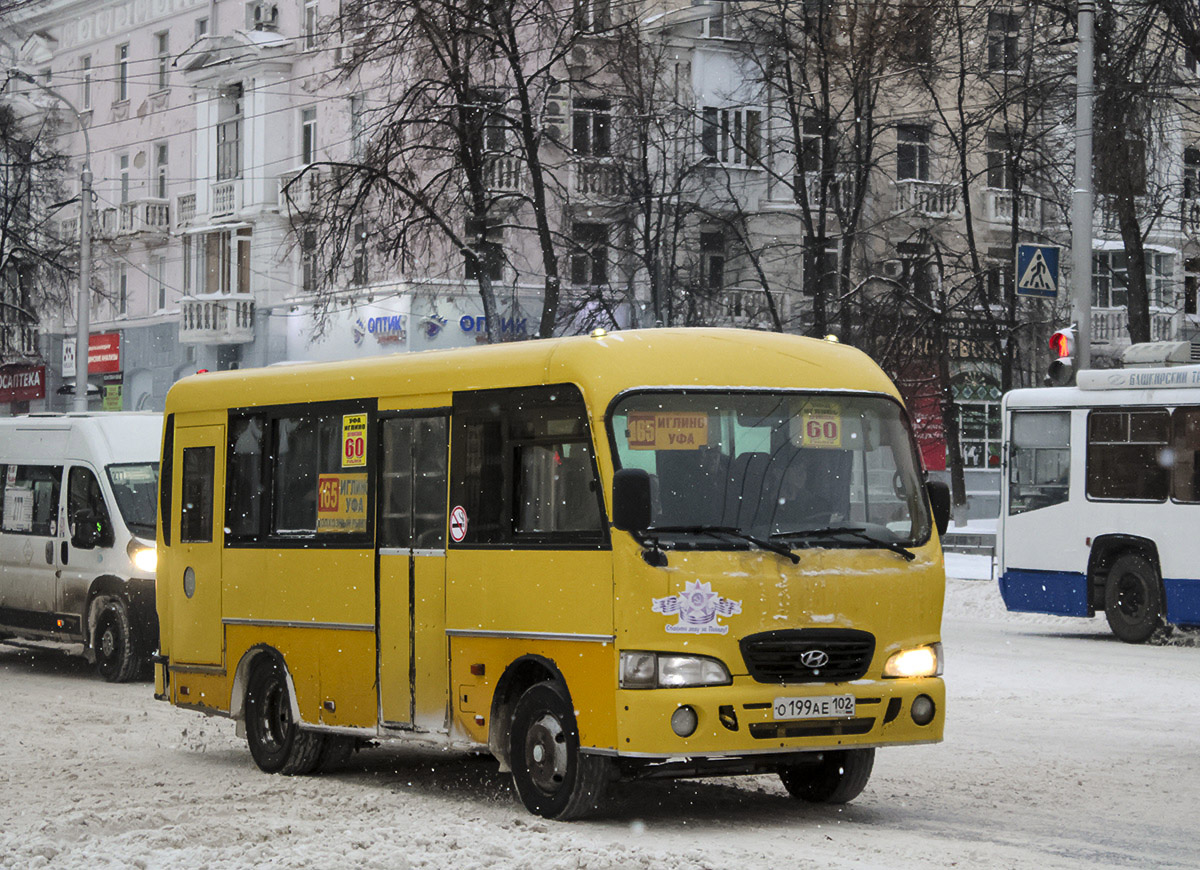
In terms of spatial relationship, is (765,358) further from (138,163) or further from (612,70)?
(138,163)

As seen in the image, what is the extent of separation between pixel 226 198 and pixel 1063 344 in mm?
32569

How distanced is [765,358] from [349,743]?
3.64 m

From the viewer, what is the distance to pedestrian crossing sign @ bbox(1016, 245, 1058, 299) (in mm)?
24906

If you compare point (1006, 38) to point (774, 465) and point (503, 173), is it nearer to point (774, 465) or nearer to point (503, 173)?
point (503, 173)

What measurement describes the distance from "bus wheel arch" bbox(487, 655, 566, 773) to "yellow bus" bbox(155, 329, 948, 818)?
0.04ft

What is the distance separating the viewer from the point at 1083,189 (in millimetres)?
25078

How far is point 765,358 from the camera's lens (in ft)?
33.4

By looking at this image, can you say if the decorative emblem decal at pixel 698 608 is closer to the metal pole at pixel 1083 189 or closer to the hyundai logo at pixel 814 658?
the hyundai logo at pixel 814 658

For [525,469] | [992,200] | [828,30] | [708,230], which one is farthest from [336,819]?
[992,200]

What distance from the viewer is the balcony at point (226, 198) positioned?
5175 centimetres

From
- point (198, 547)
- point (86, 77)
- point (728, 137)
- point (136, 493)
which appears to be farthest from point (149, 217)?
point (198, 547)

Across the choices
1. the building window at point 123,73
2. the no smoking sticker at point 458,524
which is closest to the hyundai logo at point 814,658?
the no smoking sticker at point 458,524

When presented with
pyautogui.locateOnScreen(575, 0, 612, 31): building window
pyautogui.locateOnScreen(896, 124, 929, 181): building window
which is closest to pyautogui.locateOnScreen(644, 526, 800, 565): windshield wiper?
pyautogui.locateOnScreen(575, 0, 612, 31): building window

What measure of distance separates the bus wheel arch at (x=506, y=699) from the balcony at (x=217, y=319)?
4158 cm
